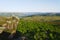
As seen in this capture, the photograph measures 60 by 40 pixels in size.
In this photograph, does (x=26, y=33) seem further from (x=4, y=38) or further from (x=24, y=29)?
(x=4, y=38)

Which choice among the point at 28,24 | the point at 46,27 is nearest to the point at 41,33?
the point at 46,27

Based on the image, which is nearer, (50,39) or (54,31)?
(50,39)

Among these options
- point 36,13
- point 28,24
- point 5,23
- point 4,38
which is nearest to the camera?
point 4,38

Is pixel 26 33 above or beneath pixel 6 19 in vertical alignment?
beneath

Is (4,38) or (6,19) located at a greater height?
(6,19)

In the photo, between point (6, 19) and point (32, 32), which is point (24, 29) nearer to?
point (32, 32)

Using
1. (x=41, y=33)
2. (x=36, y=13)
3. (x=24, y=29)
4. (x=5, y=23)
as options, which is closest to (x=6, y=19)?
(x=5, y=23)

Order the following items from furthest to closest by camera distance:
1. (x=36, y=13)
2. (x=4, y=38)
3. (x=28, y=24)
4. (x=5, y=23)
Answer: (x=36, y=13) → (x=28, y=24) → (x=5, y=23) → (x=4, y=38)

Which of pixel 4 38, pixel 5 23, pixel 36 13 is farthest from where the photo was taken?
pixel 36 13

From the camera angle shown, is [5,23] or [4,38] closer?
[4,38]
